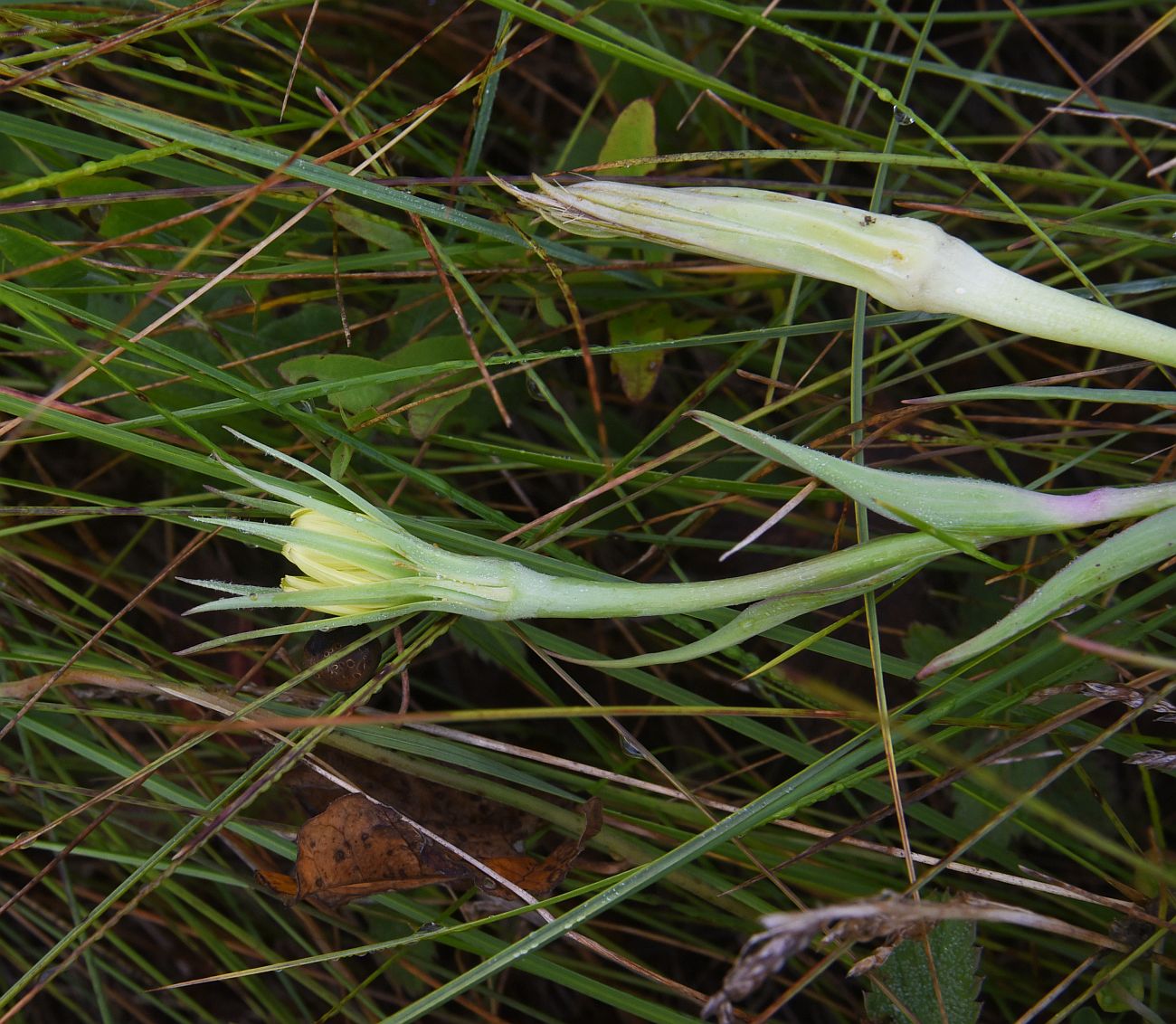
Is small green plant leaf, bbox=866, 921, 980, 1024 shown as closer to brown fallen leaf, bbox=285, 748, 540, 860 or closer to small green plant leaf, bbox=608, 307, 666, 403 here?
brown fallen leaf, bbox=285, 748, 540, 860

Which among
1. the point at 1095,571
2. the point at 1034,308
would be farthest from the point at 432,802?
the point at 1034,308

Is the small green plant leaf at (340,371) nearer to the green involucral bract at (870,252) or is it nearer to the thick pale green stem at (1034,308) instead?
the green involucral bract at (870,252)

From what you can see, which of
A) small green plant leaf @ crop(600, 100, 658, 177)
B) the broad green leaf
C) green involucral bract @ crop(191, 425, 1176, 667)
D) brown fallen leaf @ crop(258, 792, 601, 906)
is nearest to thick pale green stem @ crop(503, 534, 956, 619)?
green involucral bract @ crop(191, 425, 1176, 667)

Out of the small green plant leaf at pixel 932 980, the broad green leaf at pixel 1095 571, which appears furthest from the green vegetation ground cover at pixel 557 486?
the broad green leaf at pixel 1095 571

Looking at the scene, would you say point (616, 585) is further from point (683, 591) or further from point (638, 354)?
point (638, 354)

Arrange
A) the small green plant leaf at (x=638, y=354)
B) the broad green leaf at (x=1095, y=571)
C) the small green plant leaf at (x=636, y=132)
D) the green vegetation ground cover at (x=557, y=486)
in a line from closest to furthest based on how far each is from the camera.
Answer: the broad green leaf at (x=1095, y=571) < the green vegetation ground cover at (x=557, y=486) < the small green plant leaf at (x=636, y=132) < the small green plant leaf at (x=638, y=354)

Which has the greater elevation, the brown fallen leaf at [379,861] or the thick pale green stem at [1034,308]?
the thick pale green stem at [1034,308]
